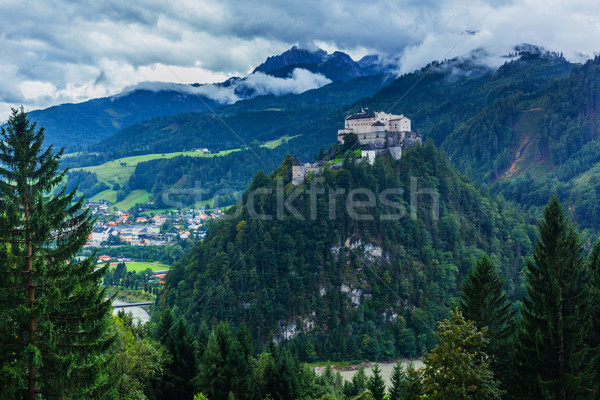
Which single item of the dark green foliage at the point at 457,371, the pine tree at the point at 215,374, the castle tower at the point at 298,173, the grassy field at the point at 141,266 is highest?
the castle tower at the point at 298,173

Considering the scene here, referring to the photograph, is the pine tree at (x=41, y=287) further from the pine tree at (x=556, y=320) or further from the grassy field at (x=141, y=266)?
the grassy field at (x=141, y=266)

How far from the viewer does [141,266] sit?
142500mm

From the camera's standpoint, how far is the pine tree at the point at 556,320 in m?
21.8

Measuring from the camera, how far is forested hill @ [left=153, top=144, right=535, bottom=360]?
3374 inches

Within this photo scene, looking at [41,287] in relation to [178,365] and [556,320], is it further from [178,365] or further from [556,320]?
[556,320]

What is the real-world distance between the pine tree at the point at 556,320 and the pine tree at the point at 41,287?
Answer: 19.2 meters

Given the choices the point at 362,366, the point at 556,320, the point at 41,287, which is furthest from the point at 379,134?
the point at 41,287

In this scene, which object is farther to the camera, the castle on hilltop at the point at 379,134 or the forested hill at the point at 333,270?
the castle on hilltop at the point at 379,134

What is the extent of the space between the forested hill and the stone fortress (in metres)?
2.63

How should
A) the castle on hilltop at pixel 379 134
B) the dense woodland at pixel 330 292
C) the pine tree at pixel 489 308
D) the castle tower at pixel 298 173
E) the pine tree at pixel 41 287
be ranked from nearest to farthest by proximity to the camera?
the pine tree at pixel 41 287, the dense woodland at pixel 330 292, the pine tree at pixel 489 308, the castle tower at pixel 298 173, the castle on hilltop at pixel 379 134

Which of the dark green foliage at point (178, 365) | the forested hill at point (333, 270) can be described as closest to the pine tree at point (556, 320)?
the dark green foliage at point (178, 365)

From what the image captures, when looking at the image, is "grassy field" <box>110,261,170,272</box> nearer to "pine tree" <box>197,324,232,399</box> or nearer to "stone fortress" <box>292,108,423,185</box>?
"stone fortress" <box>292,108,423,185</box>

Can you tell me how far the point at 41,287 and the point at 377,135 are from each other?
87.4m

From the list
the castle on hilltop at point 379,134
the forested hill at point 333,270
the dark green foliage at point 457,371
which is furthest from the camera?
the castle on hilltop at point 379,134
